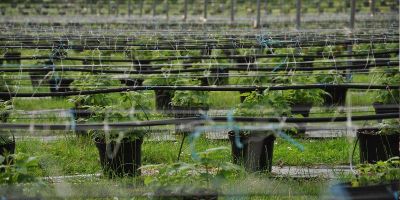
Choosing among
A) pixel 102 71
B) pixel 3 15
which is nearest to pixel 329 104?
pixel 102 71

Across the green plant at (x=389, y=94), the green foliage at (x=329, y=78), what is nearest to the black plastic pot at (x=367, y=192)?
the green plant at (x=389, y=94)

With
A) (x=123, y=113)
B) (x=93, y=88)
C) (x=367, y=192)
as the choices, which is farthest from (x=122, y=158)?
(x=367, y=192)

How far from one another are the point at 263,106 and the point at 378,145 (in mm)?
1045

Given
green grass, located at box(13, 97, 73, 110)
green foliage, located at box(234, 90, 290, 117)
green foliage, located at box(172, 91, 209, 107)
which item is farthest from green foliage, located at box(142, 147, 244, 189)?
green grass, located at box(13, 97, 73, 110)

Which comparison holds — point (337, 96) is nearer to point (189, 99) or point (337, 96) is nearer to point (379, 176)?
point (189, 99)

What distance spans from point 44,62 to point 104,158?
4829 millimetres

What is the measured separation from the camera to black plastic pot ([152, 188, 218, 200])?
298 cm

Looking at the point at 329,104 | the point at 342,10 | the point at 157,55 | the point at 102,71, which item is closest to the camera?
the point at 102,71

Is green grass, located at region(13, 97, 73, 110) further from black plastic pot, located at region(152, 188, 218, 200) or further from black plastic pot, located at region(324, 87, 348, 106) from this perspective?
black plastic pot, located at region(152, 188, 218, 200)

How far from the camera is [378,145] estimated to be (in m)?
4.79

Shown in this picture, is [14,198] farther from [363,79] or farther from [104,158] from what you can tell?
[363,79]

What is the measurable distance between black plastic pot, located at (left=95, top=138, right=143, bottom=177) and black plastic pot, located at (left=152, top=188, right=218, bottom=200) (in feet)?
5.26

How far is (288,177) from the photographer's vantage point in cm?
473

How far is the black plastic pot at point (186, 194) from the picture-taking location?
9.79 ft
